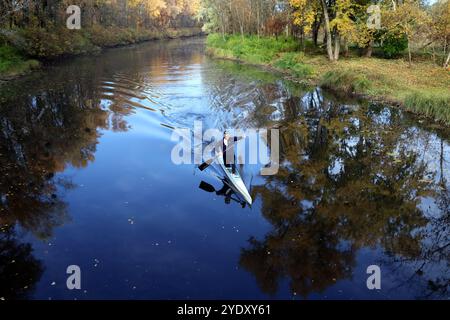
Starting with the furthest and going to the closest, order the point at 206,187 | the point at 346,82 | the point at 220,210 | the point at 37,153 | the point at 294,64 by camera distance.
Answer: the point at 294,64, the point at 346,82, the point at 37,153, the point at 206,187, the point at 220,210

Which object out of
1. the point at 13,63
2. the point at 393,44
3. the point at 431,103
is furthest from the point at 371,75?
the point at 13,63

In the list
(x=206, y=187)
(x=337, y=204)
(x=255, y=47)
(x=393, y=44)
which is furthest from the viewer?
(x=255, y=47)

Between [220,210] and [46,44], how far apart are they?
42.1 m

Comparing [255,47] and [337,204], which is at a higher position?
[255,47]

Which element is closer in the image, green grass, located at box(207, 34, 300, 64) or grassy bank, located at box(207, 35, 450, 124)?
grassy bank, located at box(207, 35, 450, 124)

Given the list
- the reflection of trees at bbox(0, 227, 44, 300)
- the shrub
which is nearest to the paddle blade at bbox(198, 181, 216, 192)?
the reflection of trees at bbox(0, 227, 44, 300)

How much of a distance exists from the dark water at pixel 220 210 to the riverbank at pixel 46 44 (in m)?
15.2

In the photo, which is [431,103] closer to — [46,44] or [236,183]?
[236,183]

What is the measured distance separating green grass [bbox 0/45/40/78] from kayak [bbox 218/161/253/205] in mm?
29409

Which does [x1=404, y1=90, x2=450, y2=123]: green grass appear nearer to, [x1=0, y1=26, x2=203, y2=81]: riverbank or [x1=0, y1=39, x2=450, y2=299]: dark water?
[x1=0, y1=39, x2=450, y2=299]: dark water

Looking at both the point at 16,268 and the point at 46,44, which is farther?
the point at 46,44

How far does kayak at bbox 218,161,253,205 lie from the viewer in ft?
44.5

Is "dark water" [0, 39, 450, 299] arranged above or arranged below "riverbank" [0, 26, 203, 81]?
below

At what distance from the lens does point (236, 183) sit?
45.9 ft
